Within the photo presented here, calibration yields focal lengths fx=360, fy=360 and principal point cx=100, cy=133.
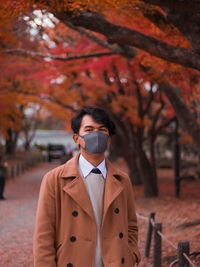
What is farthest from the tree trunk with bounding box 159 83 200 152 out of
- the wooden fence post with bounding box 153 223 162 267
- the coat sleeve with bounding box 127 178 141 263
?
the coat sleeve with bounding box 127 178 141 263

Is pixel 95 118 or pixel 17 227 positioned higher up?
pixel 95 118

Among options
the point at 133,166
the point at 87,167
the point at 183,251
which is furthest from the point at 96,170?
the point at 133,166

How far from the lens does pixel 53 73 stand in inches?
440

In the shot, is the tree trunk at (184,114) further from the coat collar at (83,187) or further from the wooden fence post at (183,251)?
the coat collar at (83,187)

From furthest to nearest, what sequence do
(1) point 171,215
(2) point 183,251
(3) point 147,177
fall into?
(3) point 147,177 < (1) point 171,215 < (2) point 183,251

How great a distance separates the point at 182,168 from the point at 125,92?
6886mm

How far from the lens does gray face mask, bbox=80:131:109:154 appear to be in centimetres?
267

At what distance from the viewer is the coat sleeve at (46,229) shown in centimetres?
247

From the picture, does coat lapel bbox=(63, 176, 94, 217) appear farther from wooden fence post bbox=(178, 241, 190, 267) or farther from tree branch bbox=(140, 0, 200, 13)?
tree branch bbox=(140, 0, 200, 13)

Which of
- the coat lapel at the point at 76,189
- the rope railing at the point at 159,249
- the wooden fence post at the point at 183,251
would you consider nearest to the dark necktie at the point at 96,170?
the coat lapel at the point at 76,189

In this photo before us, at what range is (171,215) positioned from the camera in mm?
9758

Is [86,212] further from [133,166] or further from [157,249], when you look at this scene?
[133,166]

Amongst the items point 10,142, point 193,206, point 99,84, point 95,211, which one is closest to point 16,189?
point 99,84

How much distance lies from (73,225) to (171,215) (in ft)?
25.2
